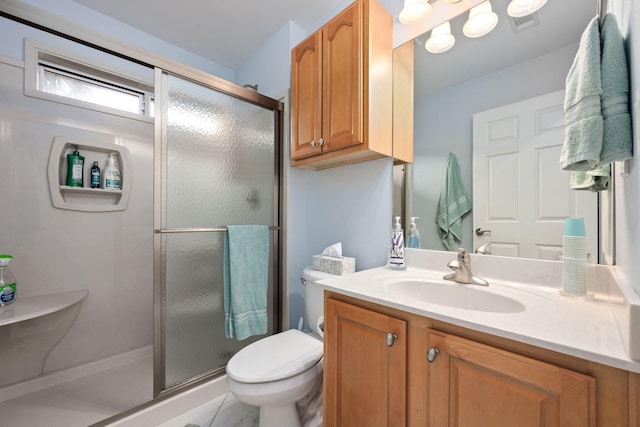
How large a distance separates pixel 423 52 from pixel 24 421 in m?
2.84

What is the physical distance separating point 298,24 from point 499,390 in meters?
2.27

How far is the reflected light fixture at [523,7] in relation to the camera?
98cm

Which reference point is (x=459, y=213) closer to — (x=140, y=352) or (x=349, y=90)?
(x=349, y=90)

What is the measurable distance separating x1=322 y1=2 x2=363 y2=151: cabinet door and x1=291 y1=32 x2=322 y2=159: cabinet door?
5cm

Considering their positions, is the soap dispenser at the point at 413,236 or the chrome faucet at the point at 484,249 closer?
the chrome faucet at the point at 484,249

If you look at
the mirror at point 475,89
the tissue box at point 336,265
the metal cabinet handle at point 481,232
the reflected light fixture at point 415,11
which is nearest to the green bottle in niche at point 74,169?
the tissue box at point 336,265

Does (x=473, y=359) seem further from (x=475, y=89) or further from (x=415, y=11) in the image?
(x=415, y=11)

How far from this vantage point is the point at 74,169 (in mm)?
1746

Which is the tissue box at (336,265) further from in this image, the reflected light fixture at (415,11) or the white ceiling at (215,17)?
the white ceiling at (215,17)

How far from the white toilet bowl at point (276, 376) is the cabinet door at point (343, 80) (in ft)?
3.43

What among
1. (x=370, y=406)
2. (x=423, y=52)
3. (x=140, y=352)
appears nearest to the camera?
(x=370, y=406)

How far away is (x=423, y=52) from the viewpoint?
1.31 m

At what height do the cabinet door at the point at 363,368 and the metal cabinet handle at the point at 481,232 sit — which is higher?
the metal cabinet handle at the point at 481,232

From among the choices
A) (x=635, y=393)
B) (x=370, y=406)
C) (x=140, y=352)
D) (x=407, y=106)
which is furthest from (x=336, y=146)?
(x=140, y=352)
